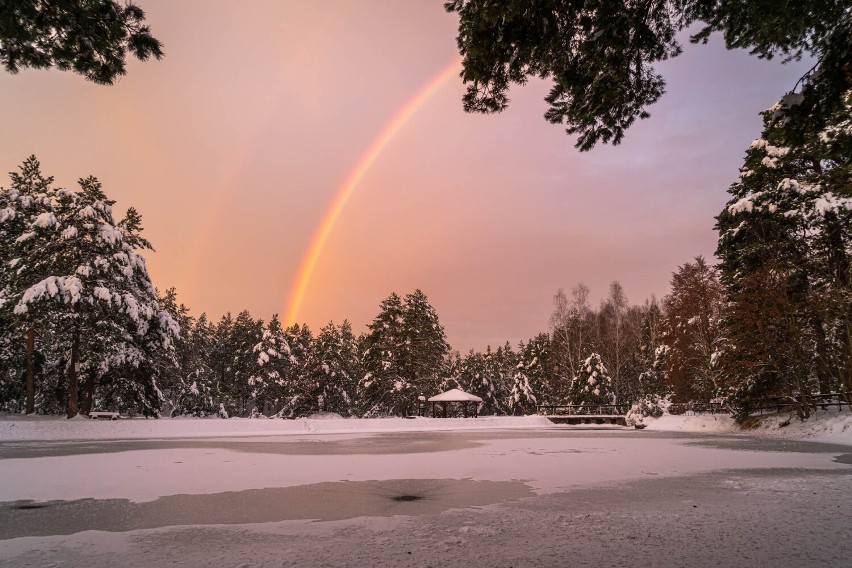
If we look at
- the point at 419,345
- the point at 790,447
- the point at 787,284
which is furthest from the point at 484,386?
the point at 790,447

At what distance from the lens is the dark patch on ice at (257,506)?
555 cm

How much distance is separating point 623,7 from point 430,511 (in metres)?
6.70

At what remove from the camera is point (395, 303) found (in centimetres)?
5312

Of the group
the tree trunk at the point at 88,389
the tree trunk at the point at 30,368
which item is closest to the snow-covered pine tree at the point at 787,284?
the tree trunk at the point at 88,389

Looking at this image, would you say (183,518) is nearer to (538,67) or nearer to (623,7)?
(538,67)

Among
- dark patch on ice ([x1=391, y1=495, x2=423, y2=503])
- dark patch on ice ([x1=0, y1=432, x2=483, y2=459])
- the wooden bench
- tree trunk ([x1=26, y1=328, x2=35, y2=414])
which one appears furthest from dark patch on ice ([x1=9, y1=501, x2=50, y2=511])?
tree trunk ([x1=26, y1=328, x2=35, y2=414])

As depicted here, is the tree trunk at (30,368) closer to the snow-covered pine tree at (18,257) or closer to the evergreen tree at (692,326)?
the snow-covered pine tree at (18,257)

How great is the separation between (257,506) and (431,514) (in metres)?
2.42

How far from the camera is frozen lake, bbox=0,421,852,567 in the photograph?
4.20 m

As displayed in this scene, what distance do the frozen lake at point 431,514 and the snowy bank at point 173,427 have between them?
1539 centimetres

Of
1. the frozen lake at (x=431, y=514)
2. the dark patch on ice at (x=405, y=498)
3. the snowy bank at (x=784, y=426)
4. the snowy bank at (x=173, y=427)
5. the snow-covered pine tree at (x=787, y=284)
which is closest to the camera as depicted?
the frozen lake at (x=431, y=514)

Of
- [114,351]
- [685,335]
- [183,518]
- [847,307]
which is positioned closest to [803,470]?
[183,518]

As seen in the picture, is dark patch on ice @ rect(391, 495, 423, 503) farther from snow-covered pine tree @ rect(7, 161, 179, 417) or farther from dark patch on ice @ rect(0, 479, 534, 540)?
snow-covered pine tree @ rect(7, 161, 179, 417)

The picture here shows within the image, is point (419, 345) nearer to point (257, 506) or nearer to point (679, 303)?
point (679, 303)
